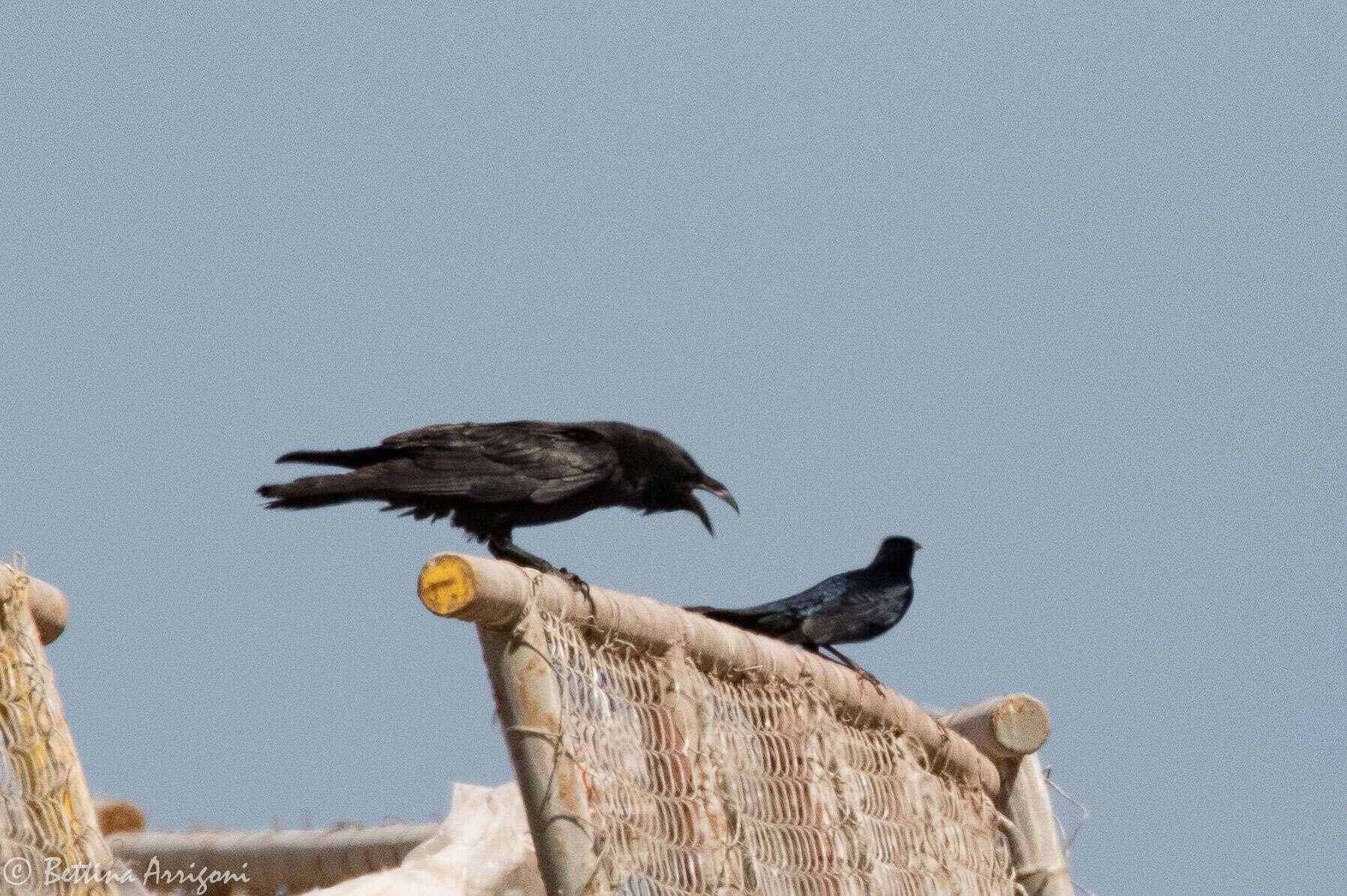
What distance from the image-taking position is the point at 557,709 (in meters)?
3.23

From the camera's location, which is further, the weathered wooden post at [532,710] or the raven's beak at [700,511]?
the raven's beak at [700,511]

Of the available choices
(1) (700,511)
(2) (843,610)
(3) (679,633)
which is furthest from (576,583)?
(2) (843,610)

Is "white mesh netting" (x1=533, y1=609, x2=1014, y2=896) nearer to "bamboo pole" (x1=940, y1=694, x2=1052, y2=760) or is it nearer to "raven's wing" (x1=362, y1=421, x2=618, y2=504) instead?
"bamboo pole" (x1=940, y1=694, x2=1052, y2=760)

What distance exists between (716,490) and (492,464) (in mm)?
969

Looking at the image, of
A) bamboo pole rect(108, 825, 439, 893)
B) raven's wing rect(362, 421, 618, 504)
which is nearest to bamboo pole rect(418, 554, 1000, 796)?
raven's wing rect(362, 421, 618, 504)

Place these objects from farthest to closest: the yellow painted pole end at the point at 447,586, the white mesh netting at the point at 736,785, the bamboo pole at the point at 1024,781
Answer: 1. the bamboo pole at the point at 1024,781
2. the white mesh netting at the point at 736,785
3. the yellow painted pole end at the point at 447,586

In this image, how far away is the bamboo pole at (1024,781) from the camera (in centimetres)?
551

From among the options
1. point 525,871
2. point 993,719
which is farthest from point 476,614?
point 993,719

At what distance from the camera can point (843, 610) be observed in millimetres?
7145

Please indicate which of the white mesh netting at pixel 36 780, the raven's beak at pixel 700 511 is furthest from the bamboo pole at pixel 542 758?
the raven's beak at pixel 700 511

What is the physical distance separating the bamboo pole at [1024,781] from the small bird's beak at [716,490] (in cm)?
85

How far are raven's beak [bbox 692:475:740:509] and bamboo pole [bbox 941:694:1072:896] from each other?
855 mm

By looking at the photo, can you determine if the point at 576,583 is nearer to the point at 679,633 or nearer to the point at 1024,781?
the point at 679,633

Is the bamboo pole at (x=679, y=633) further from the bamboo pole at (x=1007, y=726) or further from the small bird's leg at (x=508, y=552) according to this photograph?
the small bird's leg at (x=508, y=552)
